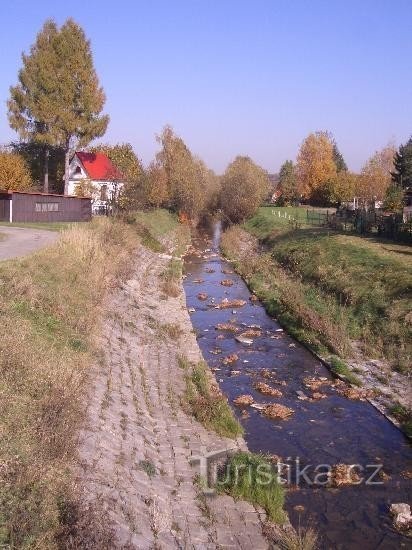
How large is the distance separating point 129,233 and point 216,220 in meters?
48.3

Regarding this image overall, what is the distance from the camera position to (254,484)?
954 cm

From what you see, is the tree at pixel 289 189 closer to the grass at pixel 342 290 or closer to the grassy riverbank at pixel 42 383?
the grass at pixel 342 290

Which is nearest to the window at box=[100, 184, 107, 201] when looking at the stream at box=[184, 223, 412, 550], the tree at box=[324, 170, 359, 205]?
the stream at box=[184, 223, 412, 550]

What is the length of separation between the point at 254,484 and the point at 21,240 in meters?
20.2

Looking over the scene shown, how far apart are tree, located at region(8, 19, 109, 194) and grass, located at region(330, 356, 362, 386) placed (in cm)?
3358

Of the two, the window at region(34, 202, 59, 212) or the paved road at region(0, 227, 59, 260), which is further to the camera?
the window at region(34, 202, 59, 212)

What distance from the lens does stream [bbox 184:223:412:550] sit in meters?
9.14

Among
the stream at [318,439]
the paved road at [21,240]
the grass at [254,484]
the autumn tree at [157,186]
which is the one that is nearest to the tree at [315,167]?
the autumn tree at [157,186]

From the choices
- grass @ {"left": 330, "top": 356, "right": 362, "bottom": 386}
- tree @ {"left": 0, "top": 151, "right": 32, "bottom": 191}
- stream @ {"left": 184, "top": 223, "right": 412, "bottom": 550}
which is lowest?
stream @ {"left": 184, "top": 223, "right": 412, "bottom": 550}

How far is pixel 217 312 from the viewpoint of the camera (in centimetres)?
2442

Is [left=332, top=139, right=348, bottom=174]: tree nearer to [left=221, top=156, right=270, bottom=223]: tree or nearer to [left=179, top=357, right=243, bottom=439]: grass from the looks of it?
[left=221, top=156, right=270, bottom=223]: tree

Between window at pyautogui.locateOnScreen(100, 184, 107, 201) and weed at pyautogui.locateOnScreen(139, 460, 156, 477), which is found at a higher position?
window at pyautogui.locateOnScreen(100, 184, 107, 201)

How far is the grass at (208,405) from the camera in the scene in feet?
39.3

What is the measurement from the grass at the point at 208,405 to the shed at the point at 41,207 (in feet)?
85.0
